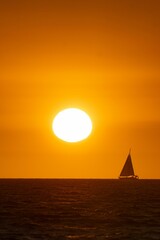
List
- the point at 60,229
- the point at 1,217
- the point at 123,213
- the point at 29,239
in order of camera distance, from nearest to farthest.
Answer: the point at 29,239, the point at 60,229, the point at 1,217, the point at 123,213

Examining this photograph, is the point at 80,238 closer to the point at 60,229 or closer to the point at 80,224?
the point at 60,229

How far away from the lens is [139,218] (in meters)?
83.9

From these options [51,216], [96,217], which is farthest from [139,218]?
[51,216]

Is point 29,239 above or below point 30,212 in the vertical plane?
below

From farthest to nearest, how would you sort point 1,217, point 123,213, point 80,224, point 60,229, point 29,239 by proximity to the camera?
point 123,213
point 1,217
point 80,224
point 60,229
point 29,239

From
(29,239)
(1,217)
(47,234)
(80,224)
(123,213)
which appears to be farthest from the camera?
(123,213)

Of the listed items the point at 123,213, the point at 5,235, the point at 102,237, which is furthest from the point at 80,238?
the point at 123,213

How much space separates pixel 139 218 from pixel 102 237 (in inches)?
858

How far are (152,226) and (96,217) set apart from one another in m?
15.2

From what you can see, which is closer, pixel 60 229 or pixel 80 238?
pixel 80 238

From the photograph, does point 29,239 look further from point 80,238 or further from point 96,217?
point 96,217

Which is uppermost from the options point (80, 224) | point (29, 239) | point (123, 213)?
point (123, 213)

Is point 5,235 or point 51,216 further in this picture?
point 51,216

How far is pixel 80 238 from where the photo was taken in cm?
6184
